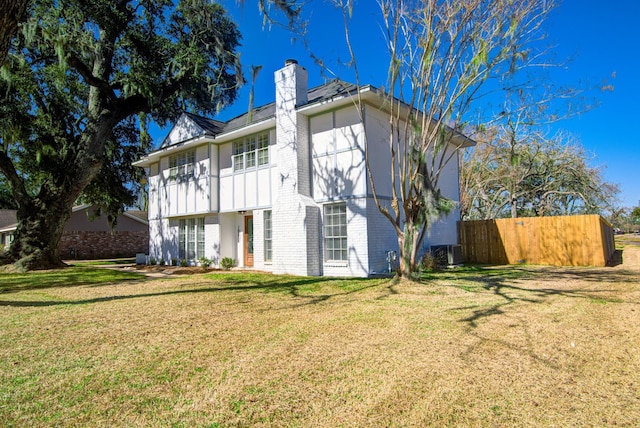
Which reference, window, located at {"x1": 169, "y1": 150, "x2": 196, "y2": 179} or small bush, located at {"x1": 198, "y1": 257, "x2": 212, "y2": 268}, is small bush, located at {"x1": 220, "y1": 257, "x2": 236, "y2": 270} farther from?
window, located at {"x1": 169, "y1": 150, "x2": 196, "y2": 179}

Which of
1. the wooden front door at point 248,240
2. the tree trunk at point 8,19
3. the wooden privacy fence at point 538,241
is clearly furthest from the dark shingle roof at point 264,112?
the wooden privacy fence at point 538,241

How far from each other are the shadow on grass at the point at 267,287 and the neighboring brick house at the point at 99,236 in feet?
58.5

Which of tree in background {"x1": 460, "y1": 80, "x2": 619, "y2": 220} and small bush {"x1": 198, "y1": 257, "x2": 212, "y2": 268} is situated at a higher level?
tree in background {"x1": 460, "y1": 80, "x2": 619, "y2": 220}

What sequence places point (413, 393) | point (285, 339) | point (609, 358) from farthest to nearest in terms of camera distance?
point (285, 339) < point (609, 358) < point (413, 393)

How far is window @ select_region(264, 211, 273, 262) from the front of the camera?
13570 mm

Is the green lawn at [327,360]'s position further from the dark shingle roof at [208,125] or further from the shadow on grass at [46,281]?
the dark shingle roof at [208,125]

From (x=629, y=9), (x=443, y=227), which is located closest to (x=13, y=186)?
(x=443, y=227)

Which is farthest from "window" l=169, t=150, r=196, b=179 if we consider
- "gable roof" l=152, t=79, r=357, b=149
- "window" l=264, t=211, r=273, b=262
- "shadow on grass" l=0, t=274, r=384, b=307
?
"shadow on grass" l=0, t=274, r=384, b=307

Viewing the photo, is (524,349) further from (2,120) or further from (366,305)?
(2,120)

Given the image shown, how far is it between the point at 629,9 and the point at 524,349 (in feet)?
33.6

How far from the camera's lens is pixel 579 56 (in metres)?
9.21

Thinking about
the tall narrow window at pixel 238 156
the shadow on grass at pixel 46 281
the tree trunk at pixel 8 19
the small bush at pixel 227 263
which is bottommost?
the shadow on grass at pixel 46 281

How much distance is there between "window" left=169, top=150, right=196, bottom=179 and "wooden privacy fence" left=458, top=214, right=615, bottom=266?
11964mm

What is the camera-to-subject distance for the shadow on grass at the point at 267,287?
25.7 ft
